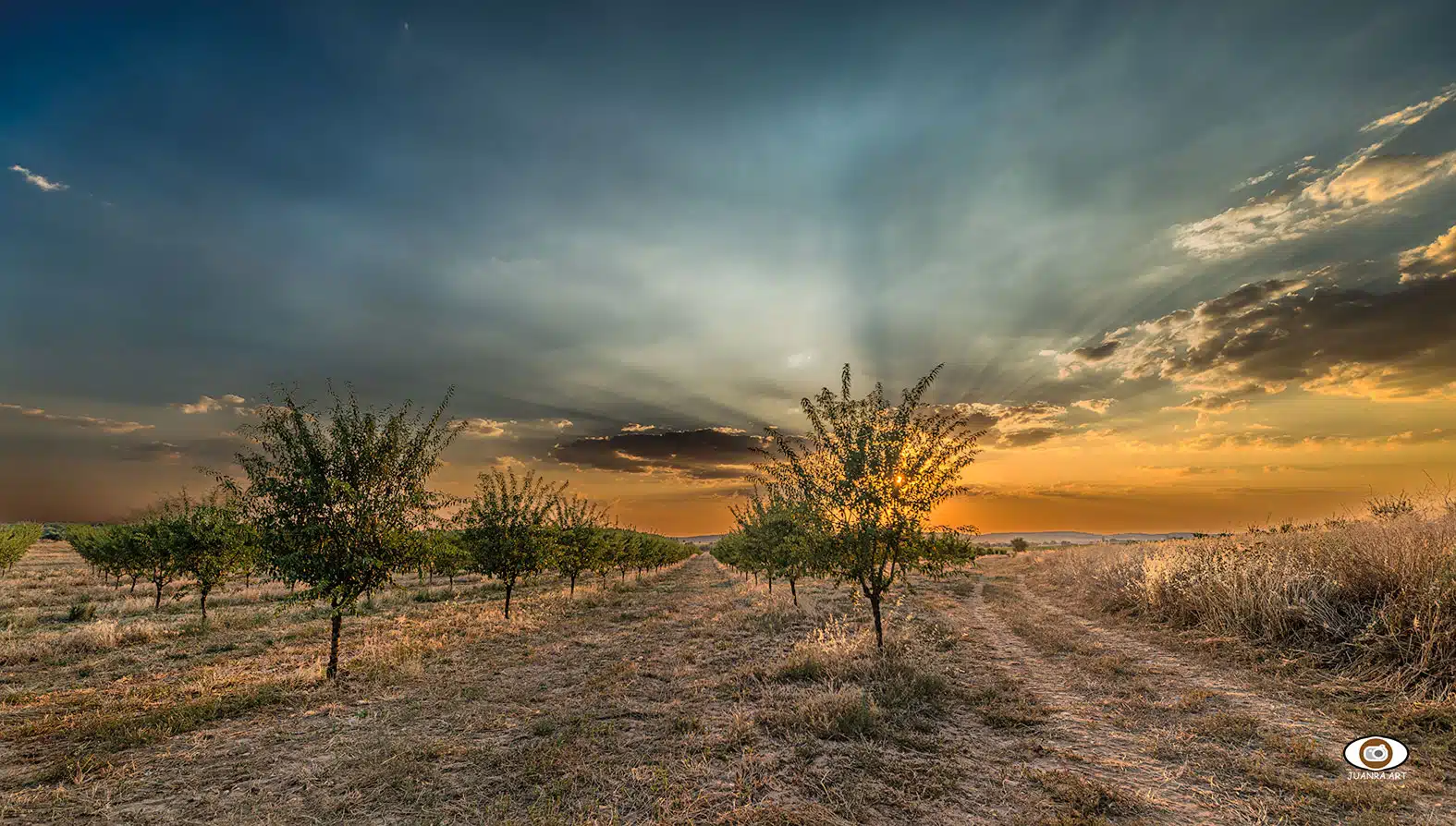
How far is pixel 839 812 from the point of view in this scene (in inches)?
270

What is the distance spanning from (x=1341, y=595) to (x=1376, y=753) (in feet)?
22.9

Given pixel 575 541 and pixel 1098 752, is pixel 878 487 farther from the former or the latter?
pixel 575 541

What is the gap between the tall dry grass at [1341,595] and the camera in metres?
9.86

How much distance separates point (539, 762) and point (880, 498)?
9.02 meters

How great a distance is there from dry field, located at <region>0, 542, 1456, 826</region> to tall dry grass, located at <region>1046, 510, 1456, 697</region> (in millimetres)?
791

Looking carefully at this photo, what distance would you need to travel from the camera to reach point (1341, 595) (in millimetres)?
12414

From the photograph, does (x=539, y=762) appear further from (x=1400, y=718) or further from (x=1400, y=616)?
(x=1400, y=616)

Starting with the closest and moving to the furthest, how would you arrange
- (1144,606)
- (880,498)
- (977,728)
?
(977,728), (880,498), (1144,606)

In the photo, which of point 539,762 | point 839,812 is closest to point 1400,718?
point 839,812

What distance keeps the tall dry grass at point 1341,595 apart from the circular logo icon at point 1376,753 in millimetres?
2301

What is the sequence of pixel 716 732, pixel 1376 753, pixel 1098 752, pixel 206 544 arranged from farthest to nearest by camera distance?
pixel 206 544 < pixel 716 732 < pixel 1098 752 < pixel 1376 753

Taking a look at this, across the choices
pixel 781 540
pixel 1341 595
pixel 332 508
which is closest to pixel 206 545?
pixel 332 508

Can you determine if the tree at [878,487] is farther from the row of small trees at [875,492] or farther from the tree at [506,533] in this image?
the tree at [506,533]

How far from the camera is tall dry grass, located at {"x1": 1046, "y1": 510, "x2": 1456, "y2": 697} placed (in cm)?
986
